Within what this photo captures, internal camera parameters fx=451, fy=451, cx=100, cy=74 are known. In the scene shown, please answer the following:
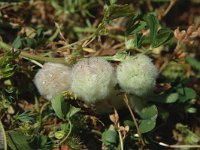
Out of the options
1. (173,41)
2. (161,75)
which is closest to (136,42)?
(161,75)

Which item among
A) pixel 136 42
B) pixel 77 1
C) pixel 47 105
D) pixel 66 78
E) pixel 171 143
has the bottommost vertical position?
pixel 171 143

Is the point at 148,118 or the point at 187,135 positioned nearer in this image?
the point at 148,118

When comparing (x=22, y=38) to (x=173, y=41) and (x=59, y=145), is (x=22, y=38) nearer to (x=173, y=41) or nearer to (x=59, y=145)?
(x=59, y=145)

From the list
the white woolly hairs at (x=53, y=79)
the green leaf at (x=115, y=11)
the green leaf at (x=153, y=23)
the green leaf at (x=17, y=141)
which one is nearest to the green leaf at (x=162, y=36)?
the green leaf at (x=153, y=23)

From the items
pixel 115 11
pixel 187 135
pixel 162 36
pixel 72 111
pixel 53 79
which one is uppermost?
pixel 115 11

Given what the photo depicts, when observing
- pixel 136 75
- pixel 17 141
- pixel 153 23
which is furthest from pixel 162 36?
pixel 17 141

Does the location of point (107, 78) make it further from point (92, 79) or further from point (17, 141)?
point (17, 141)

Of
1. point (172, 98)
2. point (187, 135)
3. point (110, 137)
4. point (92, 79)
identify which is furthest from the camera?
point (187, 135)
